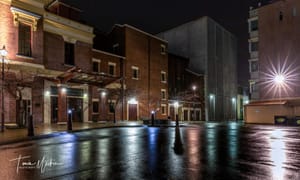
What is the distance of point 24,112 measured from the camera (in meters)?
23.2

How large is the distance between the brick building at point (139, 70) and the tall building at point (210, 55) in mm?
12389

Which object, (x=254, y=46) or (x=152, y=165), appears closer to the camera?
(x=152, y=165)

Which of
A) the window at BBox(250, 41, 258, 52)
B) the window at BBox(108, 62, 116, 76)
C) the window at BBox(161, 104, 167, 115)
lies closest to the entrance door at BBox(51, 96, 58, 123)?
the window at BBox(108, 62, 116, 76)

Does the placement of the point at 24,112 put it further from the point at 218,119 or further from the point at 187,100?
the point at 218,119

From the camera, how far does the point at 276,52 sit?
1566 inches

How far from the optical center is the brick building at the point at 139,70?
37.5 m

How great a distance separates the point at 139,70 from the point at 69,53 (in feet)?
41.9

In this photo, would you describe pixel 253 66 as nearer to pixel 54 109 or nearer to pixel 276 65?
pixel 276 65

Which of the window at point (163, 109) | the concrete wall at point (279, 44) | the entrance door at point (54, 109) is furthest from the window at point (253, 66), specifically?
the entrance door at point (54, 109)

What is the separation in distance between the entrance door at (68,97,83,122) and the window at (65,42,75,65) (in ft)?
13.5

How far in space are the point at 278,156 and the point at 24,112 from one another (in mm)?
20865

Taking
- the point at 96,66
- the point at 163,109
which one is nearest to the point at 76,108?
the point at 96,66

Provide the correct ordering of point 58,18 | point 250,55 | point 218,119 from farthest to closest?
1. point 218,119
2. point 250,55
3. point 58,18

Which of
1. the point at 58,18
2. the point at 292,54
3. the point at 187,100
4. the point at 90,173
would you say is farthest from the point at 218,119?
the point at 90,173
